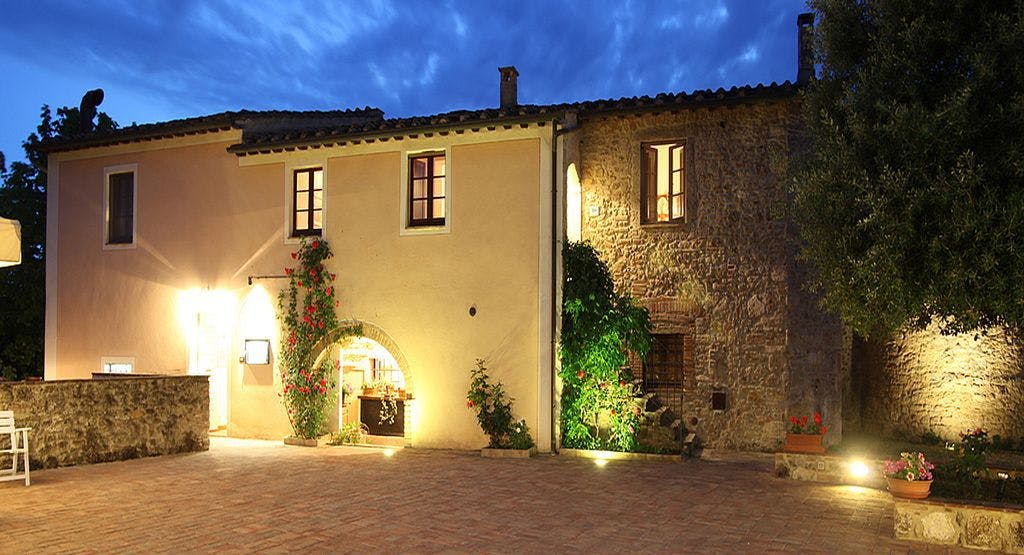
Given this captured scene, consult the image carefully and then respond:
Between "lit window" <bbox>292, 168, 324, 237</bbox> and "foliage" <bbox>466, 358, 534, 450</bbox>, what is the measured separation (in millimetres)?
3794

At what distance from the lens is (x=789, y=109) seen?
12406mm

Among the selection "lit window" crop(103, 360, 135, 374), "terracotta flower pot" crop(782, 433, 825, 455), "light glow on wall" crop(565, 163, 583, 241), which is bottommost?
"terracotta flower pot" crop(782, 433, 825, 455)

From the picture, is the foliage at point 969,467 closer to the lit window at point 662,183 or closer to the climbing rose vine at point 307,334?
the lit window at point 662,183

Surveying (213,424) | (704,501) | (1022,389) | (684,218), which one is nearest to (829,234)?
(704,501)

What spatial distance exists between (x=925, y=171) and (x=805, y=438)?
444 cm

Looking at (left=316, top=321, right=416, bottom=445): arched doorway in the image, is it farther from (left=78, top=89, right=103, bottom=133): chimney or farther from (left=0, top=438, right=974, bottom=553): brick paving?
(left=78, top=89, right=103, bottom=133): chimney

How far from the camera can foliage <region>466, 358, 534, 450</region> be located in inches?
475

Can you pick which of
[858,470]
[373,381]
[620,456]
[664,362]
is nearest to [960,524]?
[858,470]

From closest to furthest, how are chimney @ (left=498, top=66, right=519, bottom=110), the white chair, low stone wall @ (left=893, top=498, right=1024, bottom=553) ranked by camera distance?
low stone wall @ (left=893, top=498, right=1024, bottom=553)
the white chair
chimney @ (left=498, top=66, right=519, bottom=110)

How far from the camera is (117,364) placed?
15.2 meters

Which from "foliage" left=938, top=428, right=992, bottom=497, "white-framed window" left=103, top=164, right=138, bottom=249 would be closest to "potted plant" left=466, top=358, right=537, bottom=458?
"foliage" left=938, top=428, right=992, bottom=497

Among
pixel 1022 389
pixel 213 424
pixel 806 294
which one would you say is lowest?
pixel 213 424

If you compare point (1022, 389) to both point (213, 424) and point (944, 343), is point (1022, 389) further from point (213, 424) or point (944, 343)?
point (213, 424)

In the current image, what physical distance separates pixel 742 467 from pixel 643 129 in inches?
211
